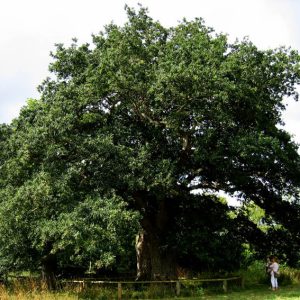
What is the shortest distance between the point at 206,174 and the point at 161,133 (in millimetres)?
3131

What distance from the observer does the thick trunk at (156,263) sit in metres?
20.3

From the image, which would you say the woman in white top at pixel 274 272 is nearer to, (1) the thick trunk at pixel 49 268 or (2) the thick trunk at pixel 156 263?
(2) the thick trunk at pixel 156 263

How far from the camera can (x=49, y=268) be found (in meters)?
21.6

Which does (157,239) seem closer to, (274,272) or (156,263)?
(156,263)

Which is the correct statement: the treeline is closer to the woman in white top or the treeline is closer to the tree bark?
the tree bark

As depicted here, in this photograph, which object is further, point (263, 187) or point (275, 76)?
point (263, 187)

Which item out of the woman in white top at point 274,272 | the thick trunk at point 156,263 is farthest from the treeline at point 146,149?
the woman in white top at point 274,272

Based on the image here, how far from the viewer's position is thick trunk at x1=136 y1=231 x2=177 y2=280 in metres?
20.3

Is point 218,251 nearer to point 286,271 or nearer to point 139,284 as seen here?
point 139,284

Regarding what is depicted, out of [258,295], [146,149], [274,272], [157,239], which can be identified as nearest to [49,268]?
[157,239]

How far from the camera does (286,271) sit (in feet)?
77.2

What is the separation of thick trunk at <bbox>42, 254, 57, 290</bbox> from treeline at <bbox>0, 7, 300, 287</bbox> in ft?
0.30

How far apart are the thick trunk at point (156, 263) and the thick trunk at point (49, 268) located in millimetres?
4288

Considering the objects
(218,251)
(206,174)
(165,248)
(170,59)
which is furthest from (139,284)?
(170,59)
